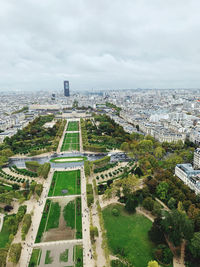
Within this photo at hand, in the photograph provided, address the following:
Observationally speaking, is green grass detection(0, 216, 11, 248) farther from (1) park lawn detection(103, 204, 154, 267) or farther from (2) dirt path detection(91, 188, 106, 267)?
(1) park lawn detection(103, 204, 154, 267)

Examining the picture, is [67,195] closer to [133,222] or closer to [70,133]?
[133,222]

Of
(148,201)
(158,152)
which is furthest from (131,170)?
(148,201)

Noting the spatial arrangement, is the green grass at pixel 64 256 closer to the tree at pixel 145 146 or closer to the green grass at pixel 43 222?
the green grass at pixel 43 222

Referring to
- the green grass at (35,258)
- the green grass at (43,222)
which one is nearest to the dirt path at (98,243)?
the green grass at (35,258)

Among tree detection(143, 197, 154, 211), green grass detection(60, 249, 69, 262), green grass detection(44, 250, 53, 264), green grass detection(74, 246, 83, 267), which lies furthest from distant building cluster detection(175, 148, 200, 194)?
green grass detection(44, 250, 53, 264)

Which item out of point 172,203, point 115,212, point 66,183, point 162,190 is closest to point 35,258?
point 115,212
